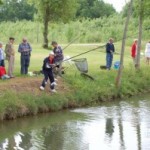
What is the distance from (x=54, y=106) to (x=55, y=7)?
25672 millimetres

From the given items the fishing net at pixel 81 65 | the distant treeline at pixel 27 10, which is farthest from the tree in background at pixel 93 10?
the fishing net at pixel 81 65

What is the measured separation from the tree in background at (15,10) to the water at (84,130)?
74.1 metres

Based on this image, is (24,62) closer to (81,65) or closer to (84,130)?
(81,65)

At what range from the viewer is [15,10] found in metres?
95.5

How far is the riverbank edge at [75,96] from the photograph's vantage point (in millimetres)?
20188

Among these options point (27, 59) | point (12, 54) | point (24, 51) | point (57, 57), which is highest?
point (24, 51)

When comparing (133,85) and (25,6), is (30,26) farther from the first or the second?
(133,85)

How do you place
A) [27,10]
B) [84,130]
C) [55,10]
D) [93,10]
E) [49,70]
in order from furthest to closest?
[93,10] → [27,10] → [55,10] → [49,70] → [84,130]

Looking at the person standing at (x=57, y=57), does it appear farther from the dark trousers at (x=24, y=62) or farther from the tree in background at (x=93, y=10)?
the tree in background at (x=93, y=10)

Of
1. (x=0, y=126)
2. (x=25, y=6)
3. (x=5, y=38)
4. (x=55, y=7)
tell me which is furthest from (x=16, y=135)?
(x=25, y=6)

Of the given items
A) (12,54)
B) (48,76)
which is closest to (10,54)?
(12,54)

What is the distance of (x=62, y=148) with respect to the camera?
1580 cm

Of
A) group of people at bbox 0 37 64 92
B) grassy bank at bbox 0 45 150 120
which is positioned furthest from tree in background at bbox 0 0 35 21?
group of people at bbox 0 37 64 92

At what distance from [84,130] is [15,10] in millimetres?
79157
